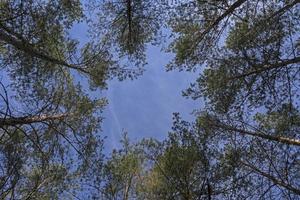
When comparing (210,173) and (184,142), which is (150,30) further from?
(210,173)

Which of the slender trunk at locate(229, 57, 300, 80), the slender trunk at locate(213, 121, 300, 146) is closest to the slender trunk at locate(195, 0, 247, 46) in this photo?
the slender trunk at locate(229, 57, 300, 80)

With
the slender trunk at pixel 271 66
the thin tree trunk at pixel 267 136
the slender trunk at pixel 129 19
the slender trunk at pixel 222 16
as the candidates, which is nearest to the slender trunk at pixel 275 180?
the thin tree trunk at pixel 267 136

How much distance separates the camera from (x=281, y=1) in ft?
27.7

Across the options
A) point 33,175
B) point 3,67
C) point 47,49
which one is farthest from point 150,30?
point 33,175

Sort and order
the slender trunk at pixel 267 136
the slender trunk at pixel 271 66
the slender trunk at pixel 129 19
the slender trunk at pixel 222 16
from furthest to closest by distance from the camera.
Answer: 1. the slender trunk at pixel 129 19
2. the slender trunk at pixel 222 16
3. the slender trunk at pixel 267 136
4. the slender trunk at pixel 271 66

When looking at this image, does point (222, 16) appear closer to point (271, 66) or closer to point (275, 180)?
point (271, 66)

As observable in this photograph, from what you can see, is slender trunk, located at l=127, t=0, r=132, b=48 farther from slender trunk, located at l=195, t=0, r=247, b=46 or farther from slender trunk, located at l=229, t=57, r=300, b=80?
slender trunk, located at l=229, t=57, r=300, b=80

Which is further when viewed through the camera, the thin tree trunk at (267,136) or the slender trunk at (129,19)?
the slender trunk at (129,19)

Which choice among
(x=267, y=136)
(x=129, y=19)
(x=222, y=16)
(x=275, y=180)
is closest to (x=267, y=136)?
(x=267, y=136)

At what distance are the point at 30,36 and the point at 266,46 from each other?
12.4 ft

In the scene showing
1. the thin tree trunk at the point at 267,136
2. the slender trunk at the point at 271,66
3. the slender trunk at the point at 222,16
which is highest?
the slender trunk at the point at 222,16

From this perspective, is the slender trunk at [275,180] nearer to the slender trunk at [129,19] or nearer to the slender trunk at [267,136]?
the slender trunk at [267,136]

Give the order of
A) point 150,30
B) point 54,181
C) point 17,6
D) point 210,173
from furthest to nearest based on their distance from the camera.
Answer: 1. point 150,30
2. point 54,181
3. point 210,173
4. point 17,6

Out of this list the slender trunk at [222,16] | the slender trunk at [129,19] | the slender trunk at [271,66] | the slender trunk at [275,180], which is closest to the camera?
the slender trunk at [275,180]
